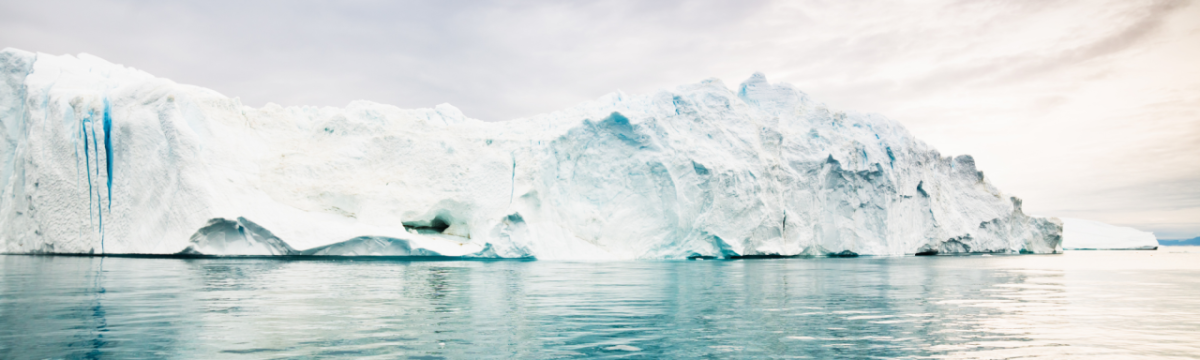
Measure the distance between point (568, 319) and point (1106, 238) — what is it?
222 ft

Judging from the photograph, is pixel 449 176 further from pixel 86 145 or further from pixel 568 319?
pixel 568 319

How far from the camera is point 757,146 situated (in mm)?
Answer: 27484

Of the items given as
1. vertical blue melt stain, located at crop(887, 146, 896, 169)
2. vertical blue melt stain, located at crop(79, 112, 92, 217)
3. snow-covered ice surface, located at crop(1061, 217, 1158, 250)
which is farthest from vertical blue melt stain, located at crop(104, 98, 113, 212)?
snow-covered ice surface, located at crop(1061, 217, 1158, 250)

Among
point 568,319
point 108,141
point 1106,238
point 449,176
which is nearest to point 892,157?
point 449,176

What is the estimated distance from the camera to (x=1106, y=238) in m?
57.9

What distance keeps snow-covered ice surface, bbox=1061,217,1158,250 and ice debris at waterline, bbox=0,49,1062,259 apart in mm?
32795

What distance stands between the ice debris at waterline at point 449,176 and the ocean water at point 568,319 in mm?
8837

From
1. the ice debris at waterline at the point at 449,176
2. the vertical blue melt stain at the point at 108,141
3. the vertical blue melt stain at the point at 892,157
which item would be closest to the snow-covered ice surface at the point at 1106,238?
→ the ice debris at waterline at the point at 449,176

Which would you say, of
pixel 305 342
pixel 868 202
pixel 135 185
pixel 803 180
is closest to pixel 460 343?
pixel 305 342

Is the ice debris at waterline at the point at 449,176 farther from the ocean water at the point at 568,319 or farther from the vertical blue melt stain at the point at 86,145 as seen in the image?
the ocean water at the point at 568,319

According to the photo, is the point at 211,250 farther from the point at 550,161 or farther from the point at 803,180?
the point at 803,180

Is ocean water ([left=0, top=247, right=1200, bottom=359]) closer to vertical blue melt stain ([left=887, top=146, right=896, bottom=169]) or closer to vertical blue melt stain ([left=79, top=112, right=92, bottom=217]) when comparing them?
vertical blue melt stain ([left=79, top=112, right=92, bottom=217])

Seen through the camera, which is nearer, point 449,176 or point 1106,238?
point 449,176

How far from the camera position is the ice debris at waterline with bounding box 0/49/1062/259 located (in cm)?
2006
